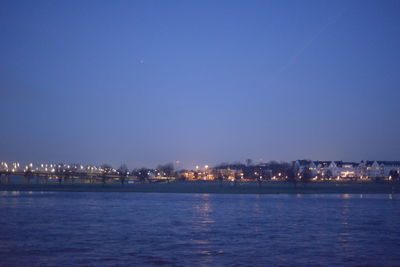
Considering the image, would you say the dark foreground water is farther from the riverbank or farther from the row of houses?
the row of houses

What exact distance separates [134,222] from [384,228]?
1702 cm

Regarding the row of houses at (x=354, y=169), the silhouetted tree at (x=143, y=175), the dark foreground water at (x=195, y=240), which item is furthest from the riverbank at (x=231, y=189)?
the row of houses at (x=354, y=169)

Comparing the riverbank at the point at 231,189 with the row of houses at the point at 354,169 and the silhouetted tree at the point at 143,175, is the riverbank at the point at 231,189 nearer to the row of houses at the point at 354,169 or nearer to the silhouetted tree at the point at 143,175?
the silhouetted tree at the point at 143,175

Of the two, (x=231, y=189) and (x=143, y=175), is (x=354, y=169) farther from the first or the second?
(x=231, y=189)

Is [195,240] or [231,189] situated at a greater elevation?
[195,240]

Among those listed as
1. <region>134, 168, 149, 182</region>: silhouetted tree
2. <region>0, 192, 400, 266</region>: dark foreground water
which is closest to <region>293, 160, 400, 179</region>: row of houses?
<region>134, 168, 149, 182</region>: silhouetted tree

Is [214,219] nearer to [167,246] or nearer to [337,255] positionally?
[167,246]

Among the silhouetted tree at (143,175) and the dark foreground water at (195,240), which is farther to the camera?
the silhouetted tree at (143,175)

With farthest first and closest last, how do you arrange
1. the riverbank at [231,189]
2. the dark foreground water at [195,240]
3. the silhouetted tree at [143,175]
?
1. the silhouetted tree at [143,175]
2. the riverbank at [231,189]
3. the dark foreground water at [195,240]

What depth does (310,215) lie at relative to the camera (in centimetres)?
3631

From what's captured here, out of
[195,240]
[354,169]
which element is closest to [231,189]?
[195,240]

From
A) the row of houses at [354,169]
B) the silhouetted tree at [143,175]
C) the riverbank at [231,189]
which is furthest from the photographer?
the row of houses at [354,169]

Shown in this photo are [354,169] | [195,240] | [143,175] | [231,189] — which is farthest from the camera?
[354,169]

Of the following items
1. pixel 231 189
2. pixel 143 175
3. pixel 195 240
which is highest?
pixel 143 175
